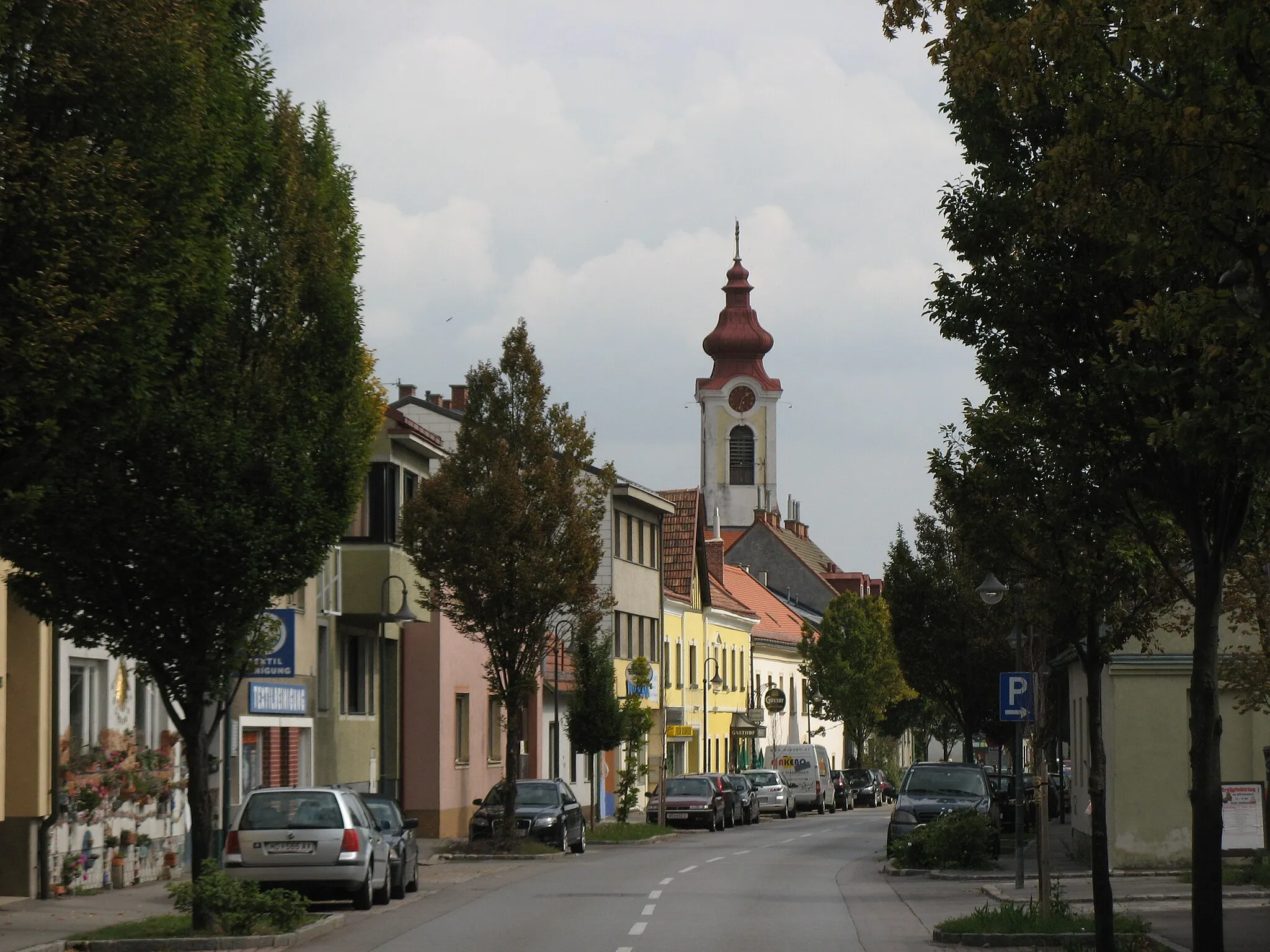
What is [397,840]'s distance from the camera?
25062 mm

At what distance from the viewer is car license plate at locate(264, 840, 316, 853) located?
21.6 meters

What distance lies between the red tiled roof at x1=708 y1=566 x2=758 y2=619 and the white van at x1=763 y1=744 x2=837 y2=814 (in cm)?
789

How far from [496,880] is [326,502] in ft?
37.2

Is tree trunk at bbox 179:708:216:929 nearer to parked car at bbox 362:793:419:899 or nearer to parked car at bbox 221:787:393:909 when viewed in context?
parked car at bbox 221:787:393:909

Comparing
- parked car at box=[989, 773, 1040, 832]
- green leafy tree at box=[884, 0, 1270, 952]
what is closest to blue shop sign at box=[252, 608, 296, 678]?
green leafy tree at box=[884, 0, 1270, 952]

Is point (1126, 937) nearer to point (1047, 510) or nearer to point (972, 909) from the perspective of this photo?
point (1047, 510)

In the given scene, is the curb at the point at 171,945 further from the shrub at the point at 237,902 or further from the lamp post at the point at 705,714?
the lamp post at the point at 705,714

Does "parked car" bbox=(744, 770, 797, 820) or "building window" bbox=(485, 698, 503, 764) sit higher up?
"building window" bbox=(485, 698, 503, 764)

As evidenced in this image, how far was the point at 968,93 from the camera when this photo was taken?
38.2ft

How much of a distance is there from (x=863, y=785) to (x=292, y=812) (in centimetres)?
5728

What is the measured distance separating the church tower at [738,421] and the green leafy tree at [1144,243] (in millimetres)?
107182

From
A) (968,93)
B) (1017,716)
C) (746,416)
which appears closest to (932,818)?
(1017,716)

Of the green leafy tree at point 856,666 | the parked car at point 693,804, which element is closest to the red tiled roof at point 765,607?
the green leafy tree at point 856,666

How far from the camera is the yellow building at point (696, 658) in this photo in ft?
224
